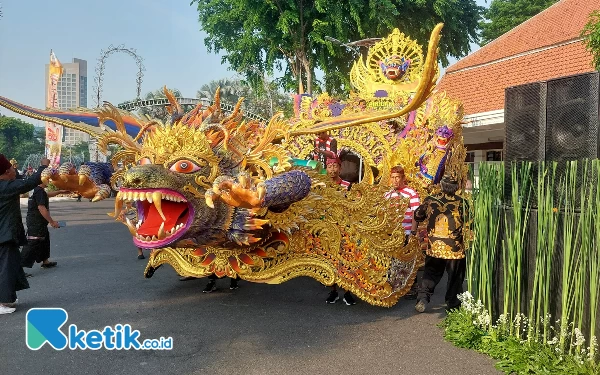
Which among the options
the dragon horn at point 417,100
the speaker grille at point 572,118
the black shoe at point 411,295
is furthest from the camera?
the black shoe at point 411,295

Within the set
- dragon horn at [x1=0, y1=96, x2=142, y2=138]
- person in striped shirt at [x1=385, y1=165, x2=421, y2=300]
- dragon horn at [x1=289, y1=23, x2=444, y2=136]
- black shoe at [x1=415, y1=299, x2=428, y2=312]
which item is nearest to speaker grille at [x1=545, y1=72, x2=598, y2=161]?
dragon horn at [x1=289, y1=23, x2=444, y2=136]

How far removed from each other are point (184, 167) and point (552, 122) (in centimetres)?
295

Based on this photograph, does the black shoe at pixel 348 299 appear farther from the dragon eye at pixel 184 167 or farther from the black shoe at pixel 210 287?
the dragon eye at pixel 184 167

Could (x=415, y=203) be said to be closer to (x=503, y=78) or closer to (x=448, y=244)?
(x=448, y=244)

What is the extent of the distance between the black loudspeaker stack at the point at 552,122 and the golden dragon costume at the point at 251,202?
2.45 ft

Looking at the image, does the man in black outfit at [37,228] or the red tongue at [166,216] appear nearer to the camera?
the red tongue at [166,216]

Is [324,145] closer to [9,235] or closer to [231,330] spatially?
[231,330]

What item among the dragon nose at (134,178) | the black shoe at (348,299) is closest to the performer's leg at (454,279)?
the black shoe at (348,299)

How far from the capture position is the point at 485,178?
3.68 metres

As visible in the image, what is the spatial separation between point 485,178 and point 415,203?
1943mm

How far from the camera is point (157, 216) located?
3.93 meters

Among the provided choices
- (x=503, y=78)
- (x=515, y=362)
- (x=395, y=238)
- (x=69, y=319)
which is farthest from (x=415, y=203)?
(x=503, y=78)

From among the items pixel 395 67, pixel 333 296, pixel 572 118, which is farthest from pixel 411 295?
pixel 395 67

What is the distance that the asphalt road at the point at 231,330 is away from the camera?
10.7 feet
